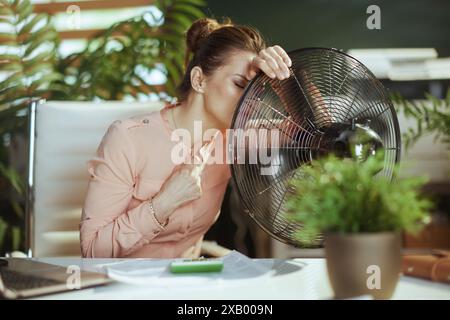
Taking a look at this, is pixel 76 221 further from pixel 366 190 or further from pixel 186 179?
pixel 366 190

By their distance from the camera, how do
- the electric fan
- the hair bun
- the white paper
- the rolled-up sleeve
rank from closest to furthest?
the white paper → the electric fan → the rolled-up sleeve → the hair bun

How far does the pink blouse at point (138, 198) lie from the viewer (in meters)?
1.32

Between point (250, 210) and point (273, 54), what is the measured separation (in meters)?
0.35

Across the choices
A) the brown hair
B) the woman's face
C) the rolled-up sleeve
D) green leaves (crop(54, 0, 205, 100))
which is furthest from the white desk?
green leaves (crop(54, 0, 205, 100))

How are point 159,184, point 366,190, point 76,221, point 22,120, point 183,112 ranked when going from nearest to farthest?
point 366,190 < point 159,184 < point 183,112 < point 76,221 < point 22,120

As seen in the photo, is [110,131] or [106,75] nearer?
[110,131]

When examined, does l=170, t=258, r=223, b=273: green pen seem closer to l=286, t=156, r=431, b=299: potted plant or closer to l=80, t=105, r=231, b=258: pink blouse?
l=286, t=156, r=431, b=299: potted plant

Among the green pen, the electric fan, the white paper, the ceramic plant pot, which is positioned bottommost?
the white paper

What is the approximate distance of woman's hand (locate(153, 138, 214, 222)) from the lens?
132 cm

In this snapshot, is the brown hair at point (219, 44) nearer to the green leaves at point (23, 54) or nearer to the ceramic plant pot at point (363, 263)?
the ceramic plant pot at point (363, 263)

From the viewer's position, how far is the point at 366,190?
76cm

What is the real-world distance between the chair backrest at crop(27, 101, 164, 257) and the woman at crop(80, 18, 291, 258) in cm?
23

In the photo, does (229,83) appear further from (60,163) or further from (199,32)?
(60,163)
